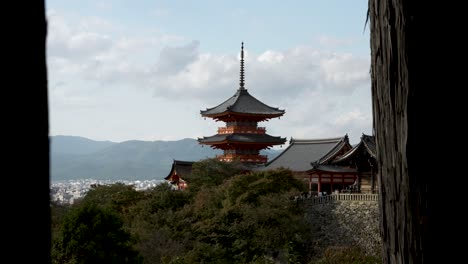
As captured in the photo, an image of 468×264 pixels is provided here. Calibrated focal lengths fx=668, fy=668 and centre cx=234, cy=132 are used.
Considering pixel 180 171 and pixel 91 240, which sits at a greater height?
pixel 180 171

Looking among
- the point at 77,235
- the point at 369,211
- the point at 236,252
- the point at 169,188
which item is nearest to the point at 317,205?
the point at 369,211

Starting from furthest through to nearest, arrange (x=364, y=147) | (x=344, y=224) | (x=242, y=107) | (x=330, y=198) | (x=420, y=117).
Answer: (x=242, y=107) → (x=364, y=147) → (x=330, y=198) → (x=344, y=224) → (x=420, y=117)

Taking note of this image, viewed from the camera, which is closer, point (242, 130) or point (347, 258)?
point (347, 258)

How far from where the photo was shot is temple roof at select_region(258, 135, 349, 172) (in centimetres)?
2409

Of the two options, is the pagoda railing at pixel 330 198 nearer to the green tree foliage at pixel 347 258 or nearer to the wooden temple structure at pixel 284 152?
the wooden temple structure at pixel 284 152

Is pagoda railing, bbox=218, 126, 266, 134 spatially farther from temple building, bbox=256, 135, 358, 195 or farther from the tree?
the tree

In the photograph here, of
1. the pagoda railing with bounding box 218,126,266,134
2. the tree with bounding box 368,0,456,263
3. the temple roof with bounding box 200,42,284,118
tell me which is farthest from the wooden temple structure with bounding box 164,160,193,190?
the tree with bounding box 368,0,456,263

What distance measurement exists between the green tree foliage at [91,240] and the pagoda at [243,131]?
49.4 ft

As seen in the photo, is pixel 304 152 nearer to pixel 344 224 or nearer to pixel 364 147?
pixel 364 147

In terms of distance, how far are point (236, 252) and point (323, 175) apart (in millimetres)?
6346

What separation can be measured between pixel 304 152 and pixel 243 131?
3744mm

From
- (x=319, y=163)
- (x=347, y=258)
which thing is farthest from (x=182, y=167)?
(x=347, y=258)

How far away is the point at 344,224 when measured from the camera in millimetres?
18594

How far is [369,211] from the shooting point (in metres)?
18.5
